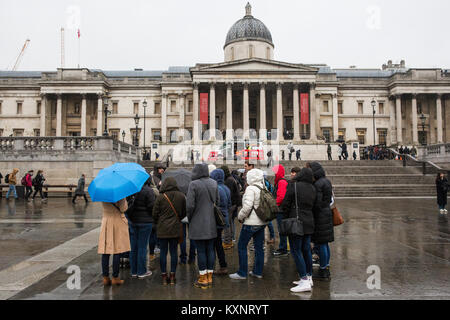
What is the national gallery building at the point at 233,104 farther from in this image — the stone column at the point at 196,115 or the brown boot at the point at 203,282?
the brown boot at the point at 203,282

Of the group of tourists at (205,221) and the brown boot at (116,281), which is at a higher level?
the group of tourists at (205,221)

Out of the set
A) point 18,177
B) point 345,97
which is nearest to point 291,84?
point 345,97

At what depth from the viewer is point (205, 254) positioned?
5.53 metres

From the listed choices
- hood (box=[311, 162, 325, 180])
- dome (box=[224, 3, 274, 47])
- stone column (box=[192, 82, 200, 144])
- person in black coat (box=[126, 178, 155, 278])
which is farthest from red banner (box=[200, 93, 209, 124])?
hood (box=[311, 162, 325, 180])

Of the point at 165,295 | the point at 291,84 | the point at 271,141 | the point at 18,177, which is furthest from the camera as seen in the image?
the point at 291,84

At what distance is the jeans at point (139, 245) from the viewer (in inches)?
233

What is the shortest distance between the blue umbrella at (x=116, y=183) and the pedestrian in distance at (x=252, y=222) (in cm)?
179

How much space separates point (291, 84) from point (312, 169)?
43.9m

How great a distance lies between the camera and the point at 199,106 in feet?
161

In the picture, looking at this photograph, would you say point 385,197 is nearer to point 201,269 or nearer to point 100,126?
point 201,269

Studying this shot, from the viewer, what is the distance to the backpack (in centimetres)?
559

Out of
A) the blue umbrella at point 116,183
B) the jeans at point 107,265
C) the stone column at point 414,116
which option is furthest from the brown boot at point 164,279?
the stone column at point 414,116

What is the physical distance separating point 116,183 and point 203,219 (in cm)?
151

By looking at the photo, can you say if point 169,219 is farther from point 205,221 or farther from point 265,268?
point 265,268
